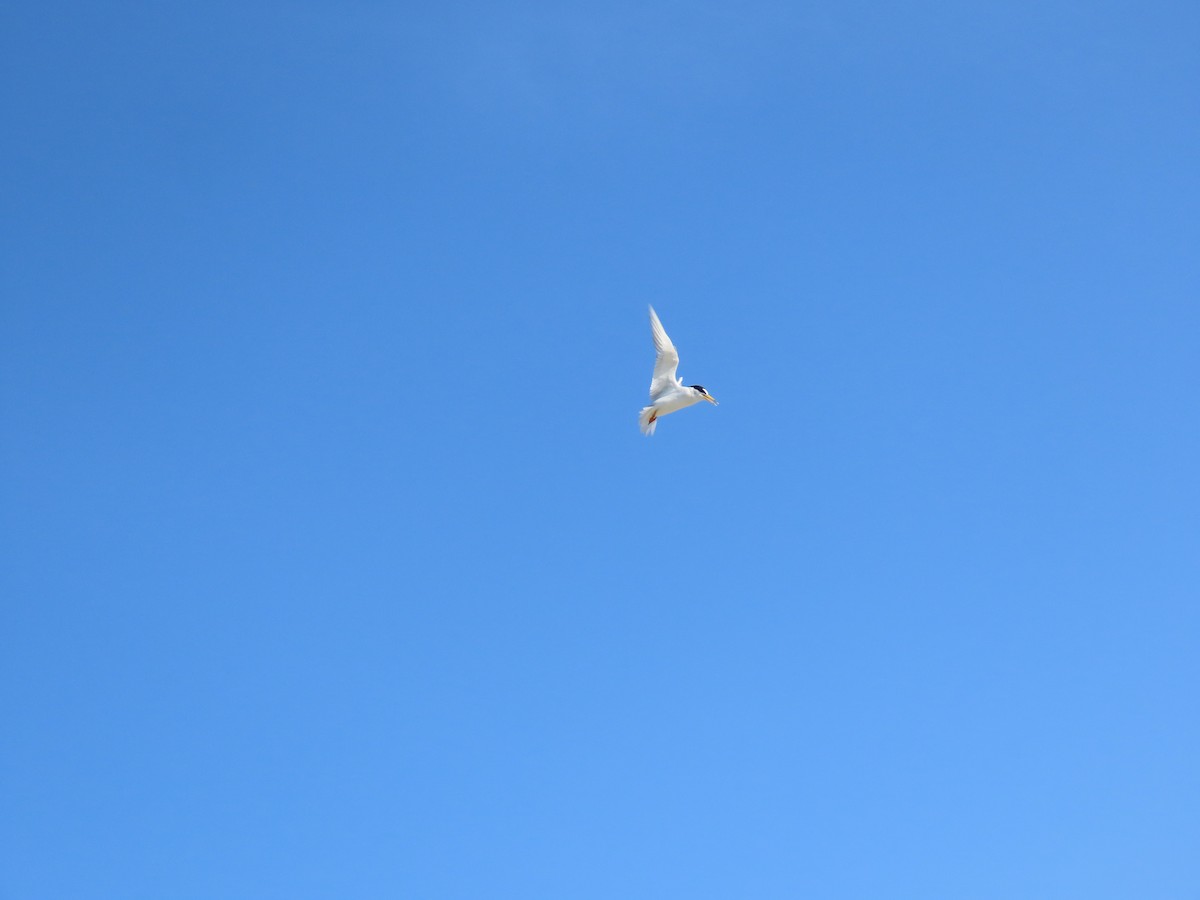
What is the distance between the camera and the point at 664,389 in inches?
1035

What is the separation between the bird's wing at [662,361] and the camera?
26.0 m

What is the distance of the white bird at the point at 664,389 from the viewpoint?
25891 mm

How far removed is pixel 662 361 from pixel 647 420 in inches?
67.9

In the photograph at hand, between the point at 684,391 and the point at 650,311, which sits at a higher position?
the point at 650,311

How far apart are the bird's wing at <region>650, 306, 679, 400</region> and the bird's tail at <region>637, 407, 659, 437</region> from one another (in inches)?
15.5

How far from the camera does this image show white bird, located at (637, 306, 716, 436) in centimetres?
2589

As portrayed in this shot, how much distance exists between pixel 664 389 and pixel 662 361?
785 millimetres

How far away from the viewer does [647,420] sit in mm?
26562

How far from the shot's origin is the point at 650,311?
26.5 meters

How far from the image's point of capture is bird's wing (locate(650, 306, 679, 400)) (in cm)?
2595

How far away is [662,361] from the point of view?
85.7 feet

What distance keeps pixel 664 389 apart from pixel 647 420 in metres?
1.01

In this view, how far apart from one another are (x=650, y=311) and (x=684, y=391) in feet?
8.34

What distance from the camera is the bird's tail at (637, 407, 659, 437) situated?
2644 cm
